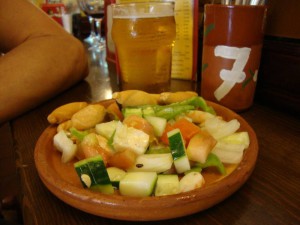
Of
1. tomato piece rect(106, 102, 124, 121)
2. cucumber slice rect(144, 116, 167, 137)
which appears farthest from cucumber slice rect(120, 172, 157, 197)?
tomato piece rect(106, 102, 124, 121)

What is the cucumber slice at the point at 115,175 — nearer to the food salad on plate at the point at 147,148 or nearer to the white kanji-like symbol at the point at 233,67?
the food salad on plate at the point at 147,148

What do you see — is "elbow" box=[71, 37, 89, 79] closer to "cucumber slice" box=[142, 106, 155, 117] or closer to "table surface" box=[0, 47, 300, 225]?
"table surface" box=[0, 47, 300, 225]

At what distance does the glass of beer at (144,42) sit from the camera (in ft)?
2.38

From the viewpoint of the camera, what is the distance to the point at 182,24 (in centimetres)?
89

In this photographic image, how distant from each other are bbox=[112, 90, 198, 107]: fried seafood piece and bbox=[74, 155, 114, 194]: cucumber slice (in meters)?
0.22

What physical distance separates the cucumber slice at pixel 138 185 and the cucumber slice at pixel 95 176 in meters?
0.02

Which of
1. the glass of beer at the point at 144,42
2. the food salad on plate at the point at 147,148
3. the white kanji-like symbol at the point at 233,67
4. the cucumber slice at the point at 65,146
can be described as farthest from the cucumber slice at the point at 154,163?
the glass of beer at the point at 144,42

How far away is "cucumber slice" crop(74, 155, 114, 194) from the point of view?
0.36 meters

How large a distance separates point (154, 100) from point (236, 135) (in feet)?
0.68

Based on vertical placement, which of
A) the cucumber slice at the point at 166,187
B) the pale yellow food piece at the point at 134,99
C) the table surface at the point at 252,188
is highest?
the pale yellow food piece at the point at 134,99

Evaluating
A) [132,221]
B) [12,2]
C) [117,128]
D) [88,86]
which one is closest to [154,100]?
[117,128]

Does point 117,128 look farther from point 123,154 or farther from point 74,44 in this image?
point 74,44

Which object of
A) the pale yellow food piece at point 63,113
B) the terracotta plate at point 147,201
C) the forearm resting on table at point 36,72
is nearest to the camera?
the terracotta plate at point 147,201

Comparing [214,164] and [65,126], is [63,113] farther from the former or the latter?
[214,164]
